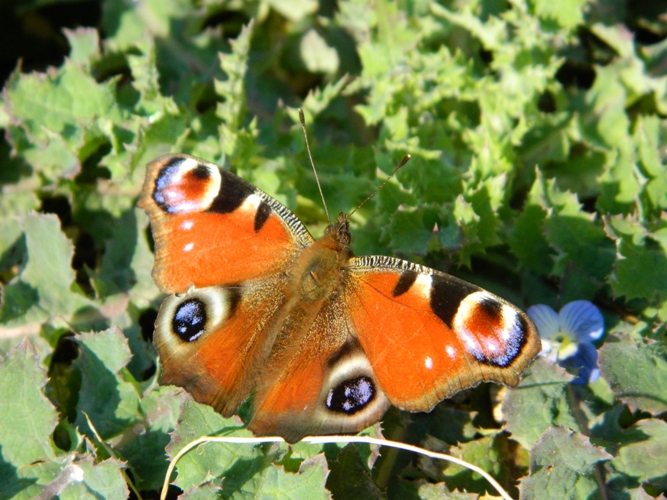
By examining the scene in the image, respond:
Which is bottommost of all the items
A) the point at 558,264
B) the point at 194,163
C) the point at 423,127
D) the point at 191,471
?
the point at 191,471

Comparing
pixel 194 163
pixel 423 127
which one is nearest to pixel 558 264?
pixel 423 127

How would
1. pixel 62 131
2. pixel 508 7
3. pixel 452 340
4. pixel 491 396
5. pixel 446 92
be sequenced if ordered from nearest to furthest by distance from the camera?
pixel 452 340, pixel 491 396, pixel 62 131, pixel 446 92, pixel 508 7

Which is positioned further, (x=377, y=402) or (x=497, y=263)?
(x=497, y=263)

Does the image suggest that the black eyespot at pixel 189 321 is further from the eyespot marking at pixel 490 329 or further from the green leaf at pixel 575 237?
the green leaf at pixel 575 237

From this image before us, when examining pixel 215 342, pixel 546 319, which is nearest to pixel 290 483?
pixel 215 342

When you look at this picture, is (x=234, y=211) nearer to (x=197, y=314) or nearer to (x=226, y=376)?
(x=197, y=314)

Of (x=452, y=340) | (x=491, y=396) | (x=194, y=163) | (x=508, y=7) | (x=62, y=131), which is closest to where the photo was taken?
(x=452, y=340)

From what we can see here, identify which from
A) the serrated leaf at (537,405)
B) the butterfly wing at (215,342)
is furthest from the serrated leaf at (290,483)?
the serrated leaf at (537,405)

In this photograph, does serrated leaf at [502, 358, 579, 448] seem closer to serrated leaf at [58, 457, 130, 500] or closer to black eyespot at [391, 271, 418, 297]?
black eyespot at [391, 271, 418, 297]
